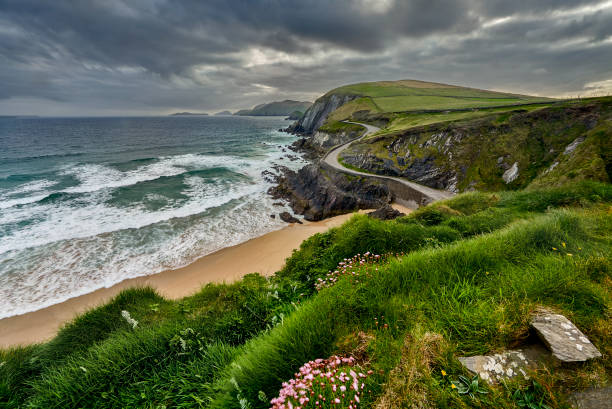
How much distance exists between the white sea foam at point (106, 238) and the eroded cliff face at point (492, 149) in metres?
19.2

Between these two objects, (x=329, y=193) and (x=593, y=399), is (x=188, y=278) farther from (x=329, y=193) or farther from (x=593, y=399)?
(x=329, y=193)

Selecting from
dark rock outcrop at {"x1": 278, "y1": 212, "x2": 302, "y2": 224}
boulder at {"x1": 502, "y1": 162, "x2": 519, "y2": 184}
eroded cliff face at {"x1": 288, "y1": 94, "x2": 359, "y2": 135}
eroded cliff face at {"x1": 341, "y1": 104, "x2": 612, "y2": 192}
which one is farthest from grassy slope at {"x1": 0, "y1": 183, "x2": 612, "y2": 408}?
eroded cliff face at {"x1": 288, "y1": 94, "x2": 359, "y2": 135}

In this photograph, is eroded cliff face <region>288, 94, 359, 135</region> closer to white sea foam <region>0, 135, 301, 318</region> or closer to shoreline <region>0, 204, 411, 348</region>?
white sea foam <region>0, 135, 301, 318</region>

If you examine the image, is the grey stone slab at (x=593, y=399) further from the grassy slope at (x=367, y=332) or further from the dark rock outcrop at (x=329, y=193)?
the dark rock outcrop at (x=329, y=193)

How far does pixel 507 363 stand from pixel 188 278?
16520 mm

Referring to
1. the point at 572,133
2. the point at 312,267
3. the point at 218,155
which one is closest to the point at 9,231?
the point at 312,267

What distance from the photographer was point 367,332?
2736 millimetres

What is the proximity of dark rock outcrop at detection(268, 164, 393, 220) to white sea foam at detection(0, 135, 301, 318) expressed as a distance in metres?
3.42

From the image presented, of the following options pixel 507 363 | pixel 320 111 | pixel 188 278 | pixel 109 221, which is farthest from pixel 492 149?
pixel 320 111

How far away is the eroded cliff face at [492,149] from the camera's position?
23.7 metres

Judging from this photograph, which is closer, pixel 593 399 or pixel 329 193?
pixel 593 399

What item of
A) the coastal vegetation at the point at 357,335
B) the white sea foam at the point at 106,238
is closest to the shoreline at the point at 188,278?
the white sea foam at the point at 106,238

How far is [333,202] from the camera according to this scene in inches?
1045

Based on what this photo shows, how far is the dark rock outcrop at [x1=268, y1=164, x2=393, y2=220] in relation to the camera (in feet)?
86.7
